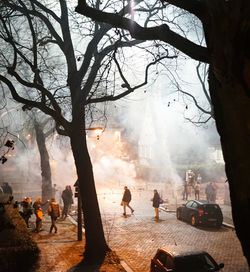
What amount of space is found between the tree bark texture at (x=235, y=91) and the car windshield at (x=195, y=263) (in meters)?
5.37

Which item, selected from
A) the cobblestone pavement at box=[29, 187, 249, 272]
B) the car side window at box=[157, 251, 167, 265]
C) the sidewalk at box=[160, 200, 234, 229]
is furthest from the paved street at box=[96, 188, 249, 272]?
the car side window at box=[157, 251, 167, 265]

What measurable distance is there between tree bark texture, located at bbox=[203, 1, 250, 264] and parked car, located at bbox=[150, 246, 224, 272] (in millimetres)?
5393

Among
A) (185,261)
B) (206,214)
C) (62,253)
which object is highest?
(206,214)

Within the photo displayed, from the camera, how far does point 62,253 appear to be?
36.9ft

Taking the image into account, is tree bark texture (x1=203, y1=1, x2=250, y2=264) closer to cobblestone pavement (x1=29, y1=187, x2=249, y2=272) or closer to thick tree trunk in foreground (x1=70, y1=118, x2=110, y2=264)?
cobblestone pavement (x1=29, y1=187, x2=249, y2=272)

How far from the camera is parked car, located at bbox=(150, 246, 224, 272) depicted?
7.70 meters

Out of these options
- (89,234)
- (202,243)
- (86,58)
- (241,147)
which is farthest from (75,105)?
(241,147)

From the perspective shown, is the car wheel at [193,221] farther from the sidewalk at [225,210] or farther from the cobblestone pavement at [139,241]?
the sidewalk at [225,210]

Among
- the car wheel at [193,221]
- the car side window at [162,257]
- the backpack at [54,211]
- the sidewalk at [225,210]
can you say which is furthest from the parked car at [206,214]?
the car side window at [162,257]

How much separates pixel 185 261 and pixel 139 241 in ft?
18.5

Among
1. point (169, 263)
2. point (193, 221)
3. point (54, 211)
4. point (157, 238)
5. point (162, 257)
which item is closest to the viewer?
point (169, 263)

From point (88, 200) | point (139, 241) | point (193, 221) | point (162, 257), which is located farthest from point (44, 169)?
point (162, 257)

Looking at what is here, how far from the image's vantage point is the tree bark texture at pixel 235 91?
2.76 metres

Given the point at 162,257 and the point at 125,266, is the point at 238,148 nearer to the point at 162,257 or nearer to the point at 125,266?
the point at 162,257
